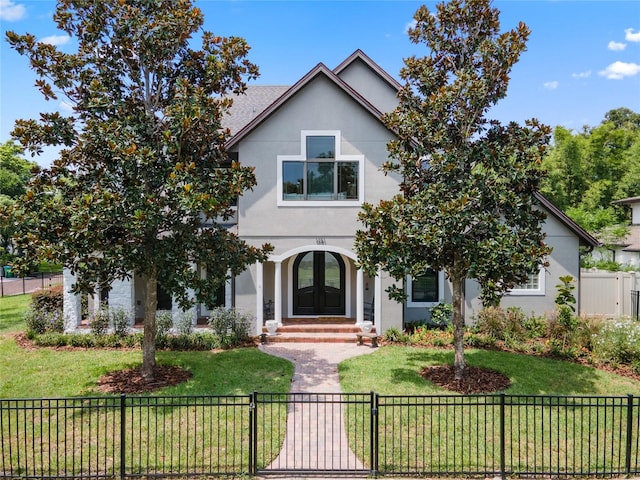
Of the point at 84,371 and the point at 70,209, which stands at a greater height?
the point at 70,209

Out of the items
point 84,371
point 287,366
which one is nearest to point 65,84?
point 84,371

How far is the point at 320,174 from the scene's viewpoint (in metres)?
14.1

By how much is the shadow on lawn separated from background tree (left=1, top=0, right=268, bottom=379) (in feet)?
19.3

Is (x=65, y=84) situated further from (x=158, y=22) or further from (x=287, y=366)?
(x=287, y=366)

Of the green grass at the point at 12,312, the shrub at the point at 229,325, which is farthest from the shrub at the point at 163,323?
the green grass at the point at 12,312

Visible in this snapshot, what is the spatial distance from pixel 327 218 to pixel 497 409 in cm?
778

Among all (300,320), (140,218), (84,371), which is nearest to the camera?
(140,218)

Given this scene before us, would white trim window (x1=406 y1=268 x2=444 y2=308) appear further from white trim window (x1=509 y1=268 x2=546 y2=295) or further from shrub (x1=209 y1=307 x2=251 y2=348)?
shrub (x1=209 y1=307 x2=251 y2=348)

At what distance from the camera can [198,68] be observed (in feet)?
33.6

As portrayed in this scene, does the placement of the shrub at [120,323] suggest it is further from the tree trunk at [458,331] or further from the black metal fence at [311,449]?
the tree trunk at [458,331]

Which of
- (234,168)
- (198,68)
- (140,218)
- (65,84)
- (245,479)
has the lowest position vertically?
(245,479)

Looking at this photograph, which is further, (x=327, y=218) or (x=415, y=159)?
(x=327, y=218)

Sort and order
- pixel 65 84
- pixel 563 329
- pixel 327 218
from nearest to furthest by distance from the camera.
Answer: pixel 65 84 → pixel 563 329 → pixel 327 218

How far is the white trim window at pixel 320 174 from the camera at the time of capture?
1391 cm
